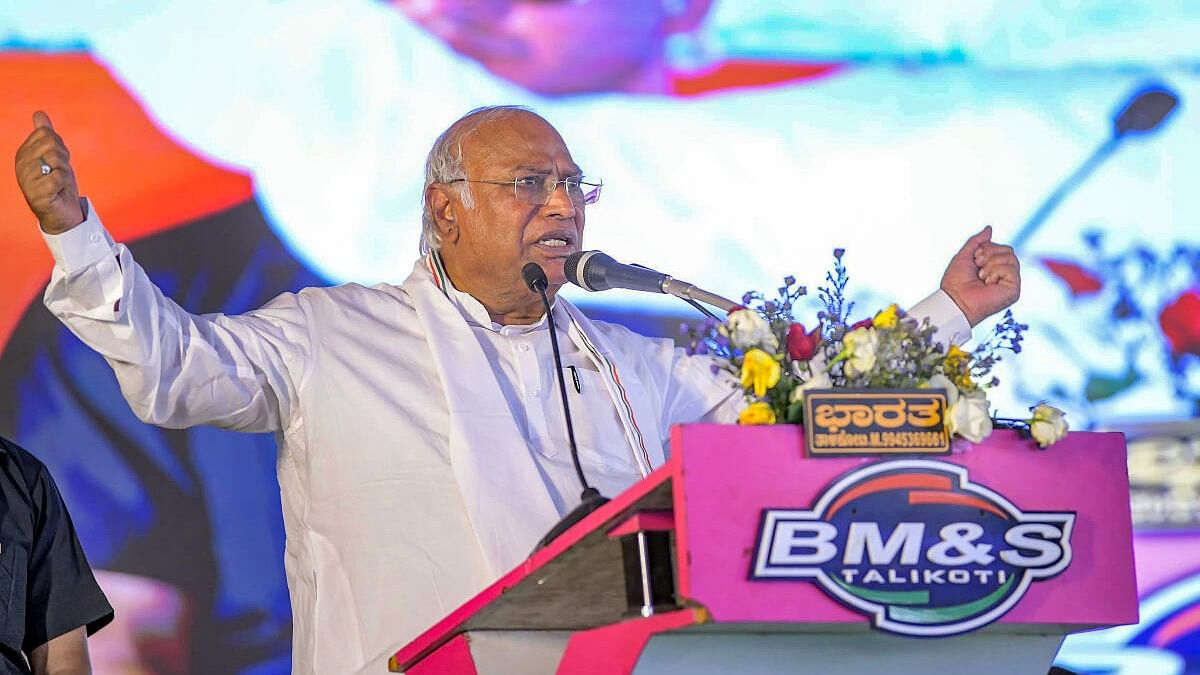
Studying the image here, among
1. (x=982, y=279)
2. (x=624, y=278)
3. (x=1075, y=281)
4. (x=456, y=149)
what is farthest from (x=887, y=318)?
(x=1075, y=281)

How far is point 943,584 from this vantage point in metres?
1.73

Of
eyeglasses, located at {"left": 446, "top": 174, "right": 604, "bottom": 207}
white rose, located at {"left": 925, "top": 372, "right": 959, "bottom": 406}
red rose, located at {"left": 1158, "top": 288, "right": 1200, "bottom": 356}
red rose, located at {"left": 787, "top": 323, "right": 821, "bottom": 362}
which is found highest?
eyeglasses, located at {"left": 446, "top": 174, "right": 604, "bottom": 207}

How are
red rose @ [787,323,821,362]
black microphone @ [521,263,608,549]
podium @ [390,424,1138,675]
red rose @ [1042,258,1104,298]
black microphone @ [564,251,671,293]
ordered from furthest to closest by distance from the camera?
red rose @ [1042,258,1104,298], black microphone @ [564,251,671,293], black microphone @ [521,263,608,549], red rose @ [787,323,821,362], podium @ [390,424,1138,675]

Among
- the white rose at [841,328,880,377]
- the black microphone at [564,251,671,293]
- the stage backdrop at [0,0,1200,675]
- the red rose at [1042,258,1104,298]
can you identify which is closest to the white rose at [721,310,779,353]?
the white rose at [841,328,880,377]

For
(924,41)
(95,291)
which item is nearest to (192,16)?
(95,291)

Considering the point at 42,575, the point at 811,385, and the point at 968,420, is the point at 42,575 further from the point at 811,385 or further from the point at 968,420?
the point at 968,420

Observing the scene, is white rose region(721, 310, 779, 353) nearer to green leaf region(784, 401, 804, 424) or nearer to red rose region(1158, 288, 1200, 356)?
green leaf region(784, 401, 804, 424)

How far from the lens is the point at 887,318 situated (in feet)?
6.21

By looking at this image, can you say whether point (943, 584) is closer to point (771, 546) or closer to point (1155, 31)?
point (771, 546)

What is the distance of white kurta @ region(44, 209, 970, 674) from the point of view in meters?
2.57

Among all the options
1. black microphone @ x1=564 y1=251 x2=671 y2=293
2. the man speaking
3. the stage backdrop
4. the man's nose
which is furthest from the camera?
the stage backdrop

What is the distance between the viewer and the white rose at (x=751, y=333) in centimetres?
188

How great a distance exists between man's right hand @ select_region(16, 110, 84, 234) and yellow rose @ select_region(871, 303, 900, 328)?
1.18 meters

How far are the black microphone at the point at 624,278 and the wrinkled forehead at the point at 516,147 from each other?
1.61 feet
